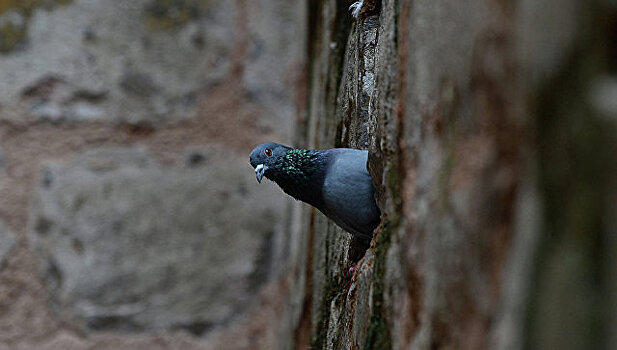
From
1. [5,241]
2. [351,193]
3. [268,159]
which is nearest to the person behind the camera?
[351,193]

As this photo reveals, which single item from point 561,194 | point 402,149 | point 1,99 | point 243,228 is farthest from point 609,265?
point 1,99

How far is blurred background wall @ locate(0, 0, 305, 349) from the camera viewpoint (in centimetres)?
159

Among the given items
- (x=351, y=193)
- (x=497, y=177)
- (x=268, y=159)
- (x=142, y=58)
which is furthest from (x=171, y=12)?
(x=497, y=177)

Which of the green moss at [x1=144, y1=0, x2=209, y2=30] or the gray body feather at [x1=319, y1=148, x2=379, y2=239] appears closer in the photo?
the gray body feather at [x1=319, y1=148, x2=379, y2=239]

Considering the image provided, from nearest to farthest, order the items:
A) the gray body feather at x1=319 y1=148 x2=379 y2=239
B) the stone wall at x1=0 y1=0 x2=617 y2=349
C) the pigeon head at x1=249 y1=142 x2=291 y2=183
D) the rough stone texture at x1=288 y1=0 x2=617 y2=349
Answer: the rough stone texture at x1=288 y1=0 x2=617 y2=349 → the gray body feather at x1=319 y1=148 x2=379 y2=239 → the pigeon head at x1=249 y1=142 x2=291 y2=183 → the stone wall at x1=0 y1=0 x2=617 y2=349

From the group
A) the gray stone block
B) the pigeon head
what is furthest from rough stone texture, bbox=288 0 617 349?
the gray stone block

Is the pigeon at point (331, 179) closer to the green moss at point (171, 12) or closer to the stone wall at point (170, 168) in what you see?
the stone wall at point (170, 168)

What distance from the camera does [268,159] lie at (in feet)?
4.50

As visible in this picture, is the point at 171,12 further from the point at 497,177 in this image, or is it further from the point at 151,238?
the point at 497,177

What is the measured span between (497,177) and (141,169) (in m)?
1.26

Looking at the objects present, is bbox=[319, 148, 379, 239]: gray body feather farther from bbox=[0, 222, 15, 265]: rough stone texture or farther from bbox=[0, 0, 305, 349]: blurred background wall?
bbox=[0, 222, 15, 265]: rough stone texture

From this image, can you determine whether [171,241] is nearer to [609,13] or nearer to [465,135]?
[465,135]

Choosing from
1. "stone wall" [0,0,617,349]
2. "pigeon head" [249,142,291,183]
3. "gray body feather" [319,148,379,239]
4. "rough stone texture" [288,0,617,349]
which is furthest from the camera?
"stone wall" [0,0,617,349]

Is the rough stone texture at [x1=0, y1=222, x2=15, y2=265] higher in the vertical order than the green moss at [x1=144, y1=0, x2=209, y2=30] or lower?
lower
